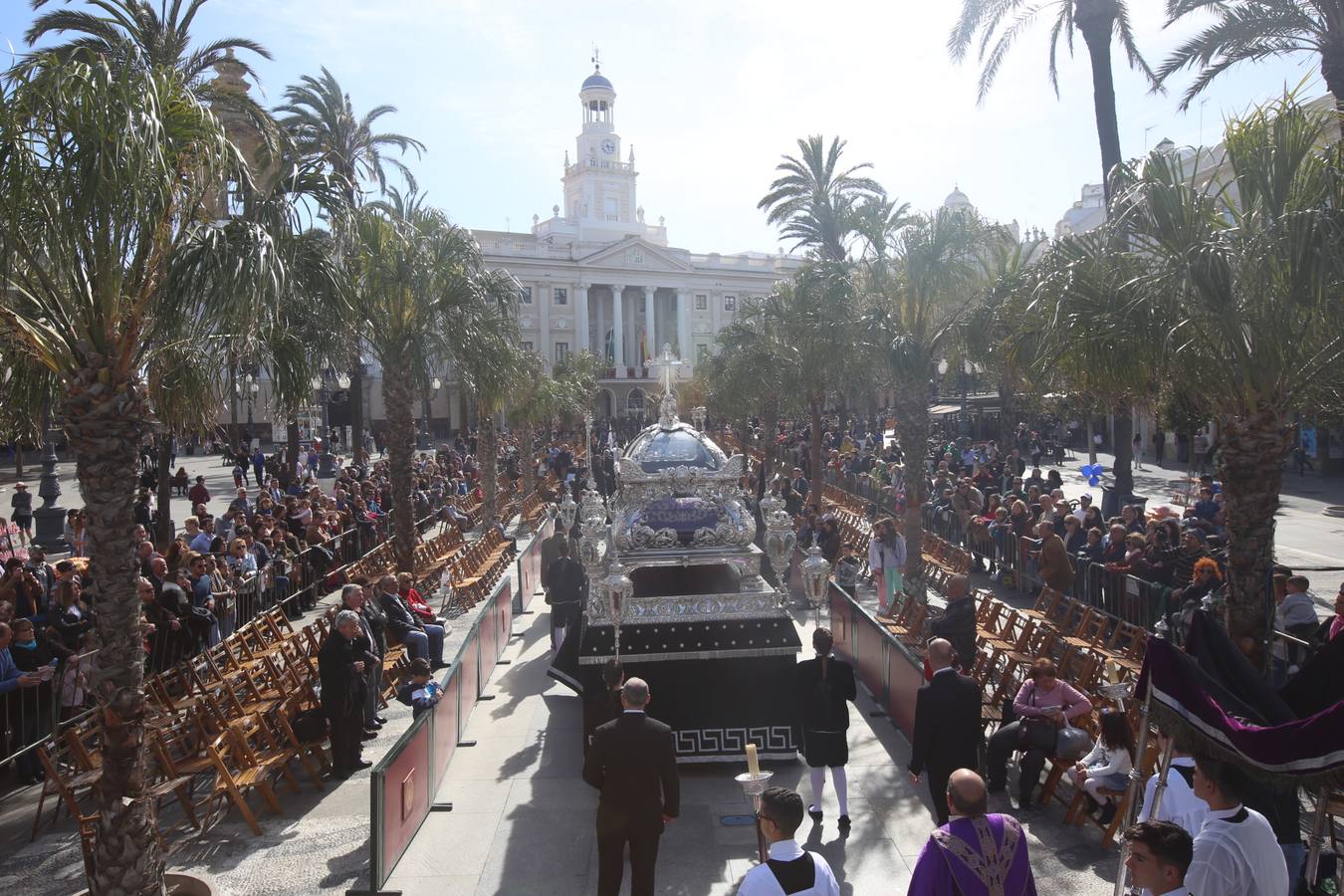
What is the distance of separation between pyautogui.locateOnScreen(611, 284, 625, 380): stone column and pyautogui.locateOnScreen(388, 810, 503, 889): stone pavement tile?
73900 mm

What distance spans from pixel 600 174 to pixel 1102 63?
8010cm

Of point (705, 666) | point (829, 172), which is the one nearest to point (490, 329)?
point (705, 666)

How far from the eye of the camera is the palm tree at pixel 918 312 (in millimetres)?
14828

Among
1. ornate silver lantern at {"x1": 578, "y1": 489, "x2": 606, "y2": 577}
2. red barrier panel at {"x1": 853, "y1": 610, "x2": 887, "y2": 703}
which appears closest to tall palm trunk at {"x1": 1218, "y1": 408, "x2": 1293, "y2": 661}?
red barrier panel at {"x1": 853, "y1": 610, "x2": 887, "y2": 703}

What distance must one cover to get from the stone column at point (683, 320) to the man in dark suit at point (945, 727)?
81396mm

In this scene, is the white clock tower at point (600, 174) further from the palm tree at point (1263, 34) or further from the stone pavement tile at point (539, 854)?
Result: the stone pavement tile at point (539, 854)

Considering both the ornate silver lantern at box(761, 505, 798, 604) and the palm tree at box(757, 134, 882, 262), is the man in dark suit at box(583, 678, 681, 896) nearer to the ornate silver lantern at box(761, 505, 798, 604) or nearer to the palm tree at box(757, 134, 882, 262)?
the ornate silver lantern at box(761, 505, 798, 604)

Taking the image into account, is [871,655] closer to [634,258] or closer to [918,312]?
[918,312]

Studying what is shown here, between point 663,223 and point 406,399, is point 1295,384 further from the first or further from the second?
point 663,223

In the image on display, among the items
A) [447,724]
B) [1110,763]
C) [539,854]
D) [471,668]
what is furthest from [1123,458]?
[539,854]

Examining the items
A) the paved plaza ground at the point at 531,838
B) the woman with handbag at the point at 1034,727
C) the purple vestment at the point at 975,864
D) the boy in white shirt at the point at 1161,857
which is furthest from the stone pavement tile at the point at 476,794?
the boy in white shirt at the point at 1161,857

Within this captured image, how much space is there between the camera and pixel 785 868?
3908mm

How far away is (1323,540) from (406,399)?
17490 mm

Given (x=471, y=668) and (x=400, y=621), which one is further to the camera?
(x=400, y=621)
